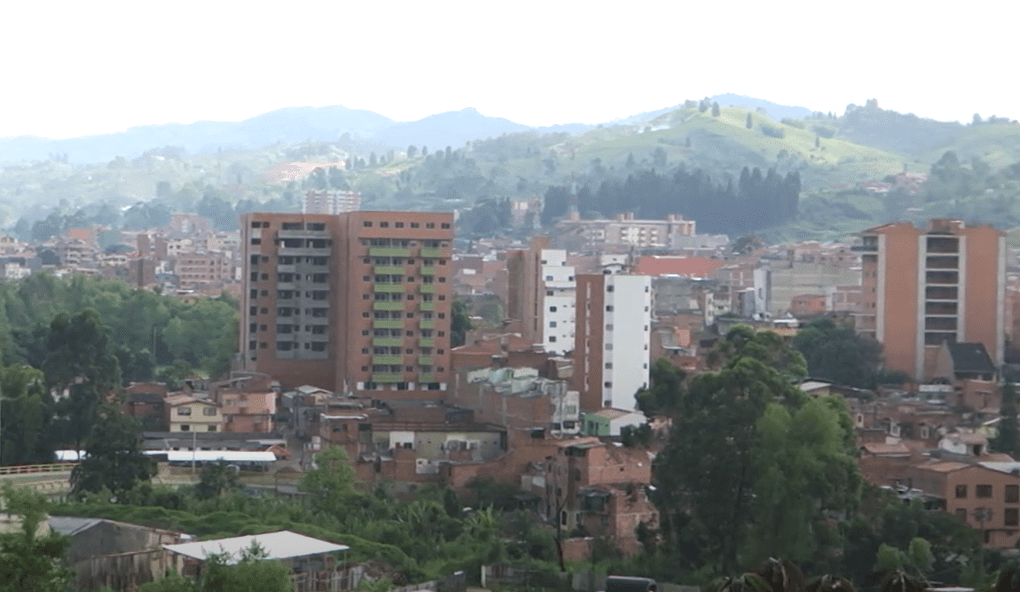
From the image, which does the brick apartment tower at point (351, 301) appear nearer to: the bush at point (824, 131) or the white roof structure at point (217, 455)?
the white roof structure at point (217, 455)

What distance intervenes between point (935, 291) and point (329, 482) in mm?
13972

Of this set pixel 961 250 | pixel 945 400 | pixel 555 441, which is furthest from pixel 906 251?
pixel 555 441

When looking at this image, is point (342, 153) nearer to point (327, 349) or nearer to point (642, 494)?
point (327, 349)

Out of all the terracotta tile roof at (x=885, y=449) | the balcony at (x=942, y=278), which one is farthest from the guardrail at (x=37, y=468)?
the balcony at (x=942, y=278)

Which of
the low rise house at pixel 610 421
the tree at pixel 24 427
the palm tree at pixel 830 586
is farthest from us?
the low rise house at pixel 610 421

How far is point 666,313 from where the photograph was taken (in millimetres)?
37438

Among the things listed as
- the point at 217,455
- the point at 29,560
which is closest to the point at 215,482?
the point at 217,455

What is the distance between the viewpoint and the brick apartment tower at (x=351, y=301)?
1042 inches

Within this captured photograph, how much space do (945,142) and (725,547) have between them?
3203 inches

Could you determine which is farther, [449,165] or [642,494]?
[449,165]

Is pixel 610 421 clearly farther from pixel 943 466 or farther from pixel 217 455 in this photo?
pixel 943 466

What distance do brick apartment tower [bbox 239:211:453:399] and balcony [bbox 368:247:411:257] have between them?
1 centimetres

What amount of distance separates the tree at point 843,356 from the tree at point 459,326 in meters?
5.02

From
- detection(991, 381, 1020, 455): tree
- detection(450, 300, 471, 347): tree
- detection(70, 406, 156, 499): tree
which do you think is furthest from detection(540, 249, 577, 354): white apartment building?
detection(70, 406, 156, 499): tree
